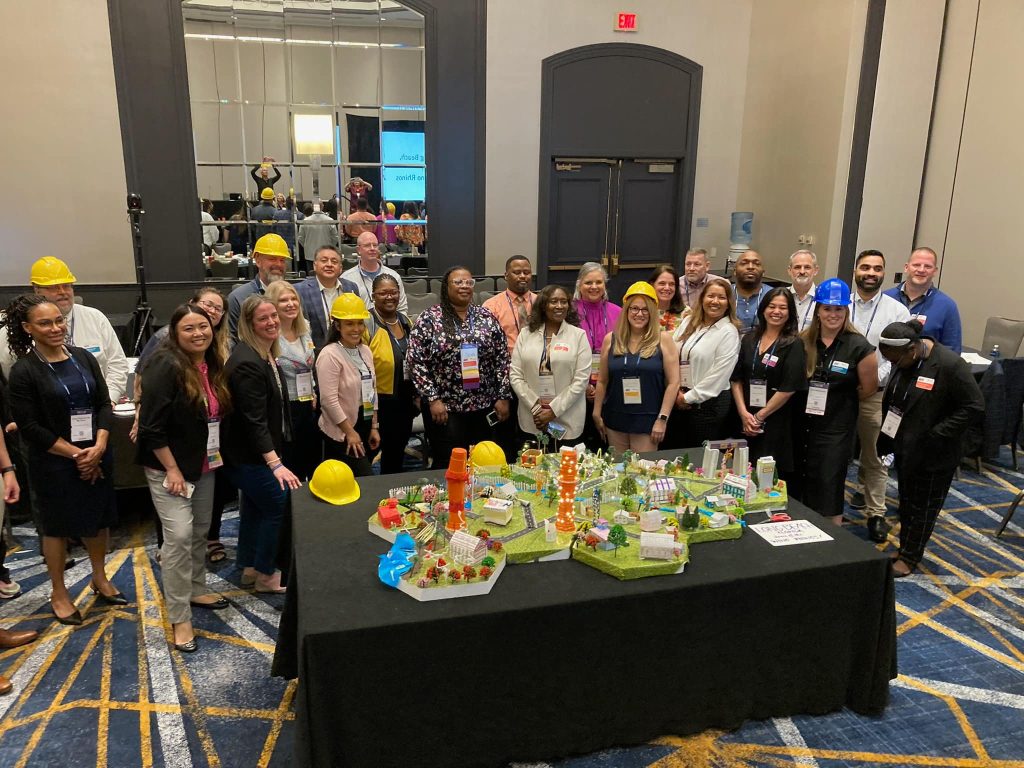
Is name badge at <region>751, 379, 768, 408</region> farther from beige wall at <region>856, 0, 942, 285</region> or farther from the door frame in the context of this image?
the door frame

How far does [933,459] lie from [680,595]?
6.68 ft

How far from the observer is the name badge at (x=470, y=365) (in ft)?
13.0

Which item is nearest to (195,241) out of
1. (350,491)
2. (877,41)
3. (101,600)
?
(101,600)

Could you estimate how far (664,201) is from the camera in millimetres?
8906

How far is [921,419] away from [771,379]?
2.35ft

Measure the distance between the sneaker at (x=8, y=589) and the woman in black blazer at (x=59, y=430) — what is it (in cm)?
38

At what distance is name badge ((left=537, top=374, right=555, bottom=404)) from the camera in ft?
13.4

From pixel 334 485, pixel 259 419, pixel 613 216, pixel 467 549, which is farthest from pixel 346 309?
pixel 613 216

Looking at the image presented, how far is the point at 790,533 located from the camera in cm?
265

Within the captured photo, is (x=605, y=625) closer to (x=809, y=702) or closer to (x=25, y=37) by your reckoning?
(x=809, y=702)

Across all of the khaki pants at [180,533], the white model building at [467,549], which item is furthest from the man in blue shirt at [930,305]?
the khaki pants at [180,533]

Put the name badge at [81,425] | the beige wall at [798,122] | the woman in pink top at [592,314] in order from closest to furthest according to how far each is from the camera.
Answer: the name badge at [81,425]
the woman in pink top at [592,314]
the beige wall at [798,122]

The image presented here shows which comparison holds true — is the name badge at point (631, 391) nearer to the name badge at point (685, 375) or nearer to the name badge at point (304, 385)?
the name badge at point (685, 375)

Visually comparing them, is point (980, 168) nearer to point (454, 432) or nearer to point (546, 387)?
point (546, 387)
